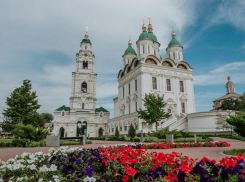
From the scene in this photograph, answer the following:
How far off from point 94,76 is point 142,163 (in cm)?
4447

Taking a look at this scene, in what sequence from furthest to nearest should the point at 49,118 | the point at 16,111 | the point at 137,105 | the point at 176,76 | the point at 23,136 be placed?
the point at 49,118, the point at 176,76, the point at 137,105, the point at 16,111, the point at 23,136

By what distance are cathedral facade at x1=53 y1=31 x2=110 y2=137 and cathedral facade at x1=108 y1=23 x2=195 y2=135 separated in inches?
206

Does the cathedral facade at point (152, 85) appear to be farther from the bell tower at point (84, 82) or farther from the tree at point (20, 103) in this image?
the tree at point (20, 103)

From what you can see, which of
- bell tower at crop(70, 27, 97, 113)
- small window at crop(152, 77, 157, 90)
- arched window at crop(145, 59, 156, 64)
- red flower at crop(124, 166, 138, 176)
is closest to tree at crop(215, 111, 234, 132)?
small window at crop(152, 77, 157, 90)

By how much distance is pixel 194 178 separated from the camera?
2943 mm

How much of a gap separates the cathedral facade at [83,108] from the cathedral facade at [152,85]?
17.1 feet

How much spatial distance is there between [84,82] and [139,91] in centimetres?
1901

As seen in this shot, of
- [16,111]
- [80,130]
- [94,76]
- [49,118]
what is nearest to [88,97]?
[94,76]

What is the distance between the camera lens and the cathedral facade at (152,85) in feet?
111

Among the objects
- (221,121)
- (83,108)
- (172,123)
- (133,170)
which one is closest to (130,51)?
(83,108)

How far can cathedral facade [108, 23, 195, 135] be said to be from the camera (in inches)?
1331

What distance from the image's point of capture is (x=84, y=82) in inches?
1870


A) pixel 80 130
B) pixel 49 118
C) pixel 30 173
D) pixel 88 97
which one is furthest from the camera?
pixel 49 118

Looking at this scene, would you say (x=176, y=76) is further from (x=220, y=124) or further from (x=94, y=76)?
(x=94, y=76)
